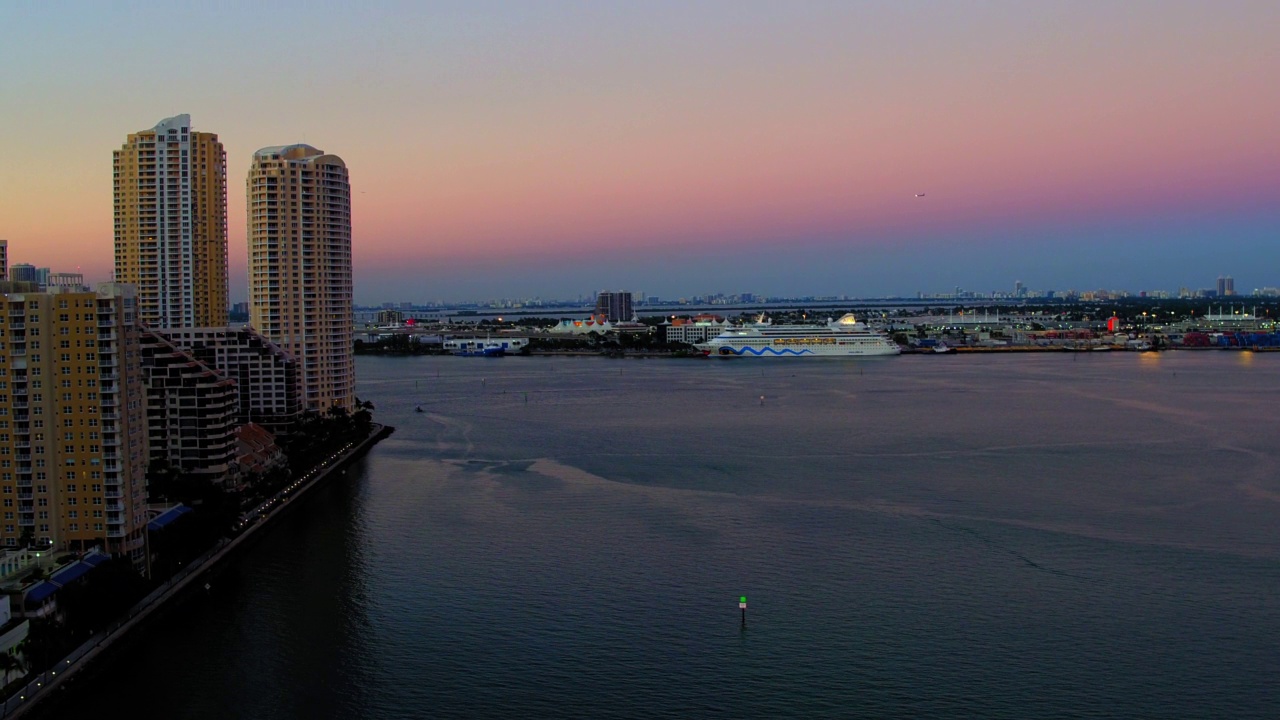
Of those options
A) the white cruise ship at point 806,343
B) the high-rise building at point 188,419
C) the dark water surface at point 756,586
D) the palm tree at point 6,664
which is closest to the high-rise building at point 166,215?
the dark water surface at point 756,586

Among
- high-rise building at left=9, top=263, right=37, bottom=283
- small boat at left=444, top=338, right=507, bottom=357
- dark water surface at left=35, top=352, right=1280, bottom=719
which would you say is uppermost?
high-rise building at left=9, top=263, right=37, bottom=283

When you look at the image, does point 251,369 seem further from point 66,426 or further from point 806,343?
point 806,343

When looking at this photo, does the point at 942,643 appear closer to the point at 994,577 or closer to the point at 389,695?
the point at 994,577

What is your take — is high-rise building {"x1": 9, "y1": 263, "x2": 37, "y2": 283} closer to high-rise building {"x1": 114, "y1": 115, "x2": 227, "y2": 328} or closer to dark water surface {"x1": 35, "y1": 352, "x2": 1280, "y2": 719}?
dark water surface {"x1": 35, "y1": 352, "x2": 1280, "y2": 719}

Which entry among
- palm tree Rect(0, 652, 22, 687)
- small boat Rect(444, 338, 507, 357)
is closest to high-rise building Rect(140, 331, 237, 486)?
palm tree Rect(0, 652, 22, 687)

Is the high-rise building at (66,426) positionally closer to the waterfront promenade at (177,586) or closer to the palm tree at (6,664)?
the waterfront promenade at (177,586)
